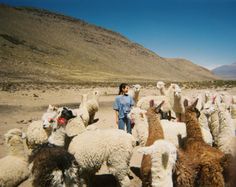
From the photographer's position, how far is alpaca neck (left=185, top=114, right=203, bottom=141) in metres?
4.60

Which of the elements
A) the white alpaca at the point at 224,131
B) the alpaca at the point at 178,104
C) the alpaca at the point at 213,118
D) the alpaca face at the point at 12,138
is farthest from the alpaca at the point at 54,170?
the alpaca at the point at 178,104

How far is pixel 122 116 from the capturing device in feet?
23.3

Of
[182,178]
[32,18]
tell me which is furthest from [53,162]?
[32,18]

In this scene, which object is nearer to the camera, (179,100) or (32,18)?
(179,100)

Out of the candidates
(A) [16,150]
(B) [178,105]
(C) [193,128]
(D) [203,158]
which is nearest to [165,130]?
(C) [193,128]

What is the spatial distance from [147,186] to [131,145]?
1011mm

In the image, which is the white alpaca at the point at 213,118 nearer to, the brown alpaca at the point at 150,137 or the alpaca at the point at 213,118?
the alpaca at the point at 213,118

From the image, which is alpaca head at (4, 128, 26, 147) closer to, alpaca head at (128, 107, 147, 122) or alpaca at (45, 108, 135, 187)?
alpaca at (45, 108, 135, 187)

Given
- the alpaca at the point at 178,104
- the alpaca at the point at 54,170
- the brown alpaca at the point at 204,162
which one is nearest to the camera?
the alpaca at the point at 54,170

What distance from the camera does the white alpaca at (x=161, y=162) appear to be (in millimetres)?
3492

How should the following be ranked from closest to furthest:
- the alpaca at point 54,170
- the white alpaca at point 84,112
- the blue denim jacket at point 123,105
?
the alpaca at point 54,170
the blue denim jacket at point 123,105
the white alpaca at point 84,112

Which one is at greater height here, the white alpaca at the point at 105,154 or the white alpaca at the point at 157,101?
the white alpaca at the point at 157,101

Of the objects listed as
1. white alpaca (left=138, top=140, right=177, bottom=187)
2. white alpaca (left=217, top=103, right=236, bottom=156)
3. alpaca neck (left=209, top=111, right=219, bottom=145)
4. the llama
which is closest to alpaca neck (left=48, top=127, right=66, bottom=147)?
the llama

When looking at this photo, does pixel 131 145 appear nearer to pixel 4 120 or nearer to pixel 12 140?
pixel 12 140
